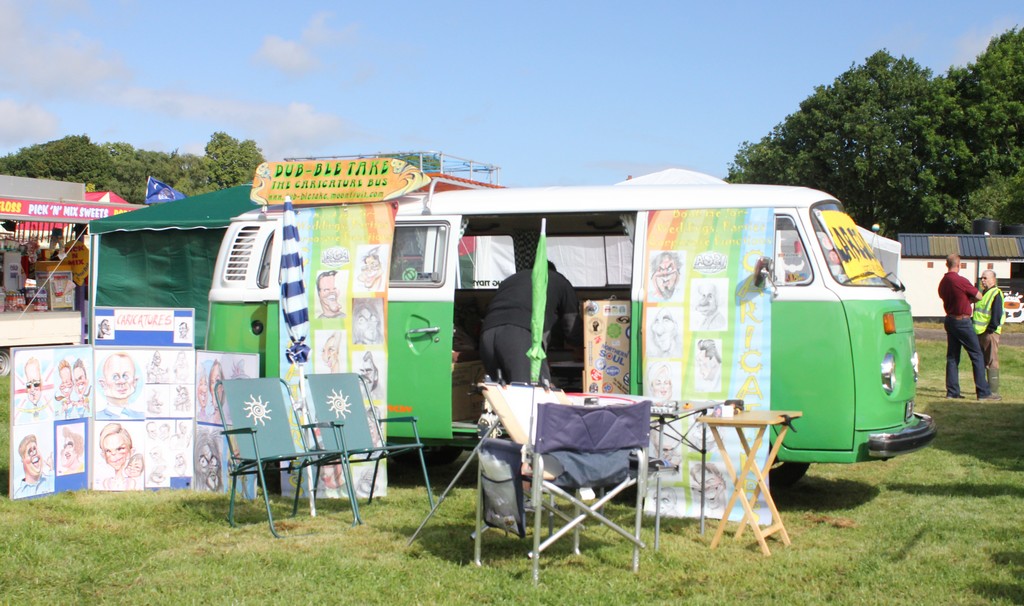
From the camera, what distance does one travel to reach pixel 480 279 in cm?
1146

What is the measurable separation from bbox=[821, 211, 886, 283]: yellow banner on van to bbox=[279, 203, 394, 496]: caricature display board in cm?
313

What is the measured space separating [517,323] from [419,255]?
94 centimetres

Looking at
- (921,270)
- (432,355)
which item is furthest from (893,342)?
(921,270)

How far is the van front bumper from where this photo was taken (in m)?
6.61

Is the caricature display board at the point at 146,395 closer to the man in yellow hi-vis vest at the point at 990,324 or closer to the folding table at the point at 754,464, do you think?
the folding table at the point at 754,464

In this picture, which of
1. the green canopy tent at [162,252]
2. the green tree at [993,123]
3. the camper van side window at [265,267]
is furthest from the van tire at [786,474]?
the green tree at [993,123]

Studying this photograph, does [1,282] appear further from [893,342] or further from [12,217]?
[893,342]

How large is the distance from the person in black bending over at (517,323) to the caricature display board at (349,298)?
791 millimetres

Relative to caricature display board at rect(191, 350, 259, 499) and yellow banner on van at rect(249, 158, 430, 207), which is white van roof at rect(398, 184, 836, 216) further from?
caricature display board at rect(191, 350, 259, 499)

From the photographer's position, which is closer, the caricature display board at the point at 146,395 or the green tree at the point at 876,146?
the caricature display board at the point at 146,395

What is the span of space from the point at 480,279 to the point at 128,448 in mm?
4734

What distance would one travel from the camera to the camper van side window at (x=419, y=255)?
25.2ft

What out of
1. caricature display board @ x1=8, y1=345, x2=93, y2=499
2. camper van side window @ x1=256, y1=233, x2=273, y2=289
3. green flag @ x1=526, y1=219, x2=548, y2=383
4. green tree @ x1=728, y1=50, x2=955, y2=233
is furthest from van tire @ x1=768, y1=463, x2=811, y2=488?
green tree @ x1=728, y1=50, x2=955, y2=233

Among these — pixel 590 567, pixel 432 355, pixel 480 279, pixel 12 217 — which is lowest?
pixel 590 567
